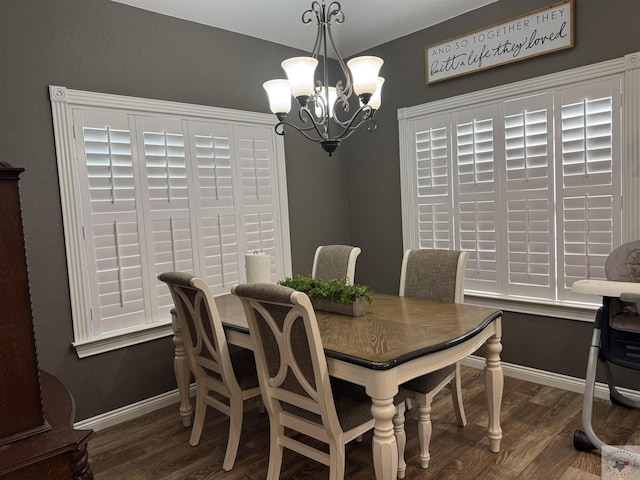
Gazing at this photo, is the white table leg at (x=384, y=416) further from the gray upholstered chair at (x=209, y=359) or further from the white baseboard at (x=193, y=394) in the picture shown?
the white baseboard at (x=193, y=394)

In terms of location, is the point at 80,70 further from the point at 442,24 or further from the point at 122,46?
the point at 442,24

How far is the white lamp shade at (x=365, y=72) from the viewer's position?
6.75 ft

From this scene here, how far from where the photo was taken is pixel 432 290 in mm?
2600

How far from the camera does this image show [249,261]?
2.65m

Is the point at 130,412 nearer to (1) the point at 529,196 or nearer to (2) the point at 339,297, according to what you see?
(2) the point at 339,297

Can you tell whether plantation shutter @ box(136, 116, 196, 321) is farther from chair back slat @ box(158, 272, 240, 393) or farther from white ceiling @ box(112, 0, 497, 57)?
white ceiling @ box(112, 0, 497, 57)

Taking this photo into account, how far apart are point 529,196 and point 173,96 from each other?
252cm

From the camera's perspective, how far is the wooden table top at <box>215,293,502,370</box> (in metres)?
1.69

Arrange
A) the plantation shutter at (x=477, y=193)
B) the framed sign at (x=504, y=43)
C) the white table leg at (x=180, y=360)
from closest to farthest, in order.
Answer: the white table leg at (x=180, y=360)
the framed sign at (x=504, y=43)
the plantation shutter at (x=477, y=193)

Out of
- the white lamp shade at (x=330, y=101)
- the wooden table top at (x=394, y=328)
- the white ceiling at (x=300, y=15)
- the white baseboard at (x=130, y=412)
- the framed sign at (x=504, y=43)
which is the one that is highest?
the white ceiling at (x=300, y=15)

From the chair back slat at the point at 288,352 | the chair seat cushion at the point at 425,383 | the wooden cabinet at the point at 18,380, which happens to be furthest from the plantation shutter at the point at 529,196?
the wooden cabinet at the point at 18,380

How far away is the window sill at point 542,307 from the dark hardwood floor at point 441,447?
511 millimetres

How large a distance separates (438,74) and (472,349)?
2258 mm

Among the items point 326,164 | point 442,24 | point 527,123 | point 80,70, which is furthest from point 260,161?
point 527,123
